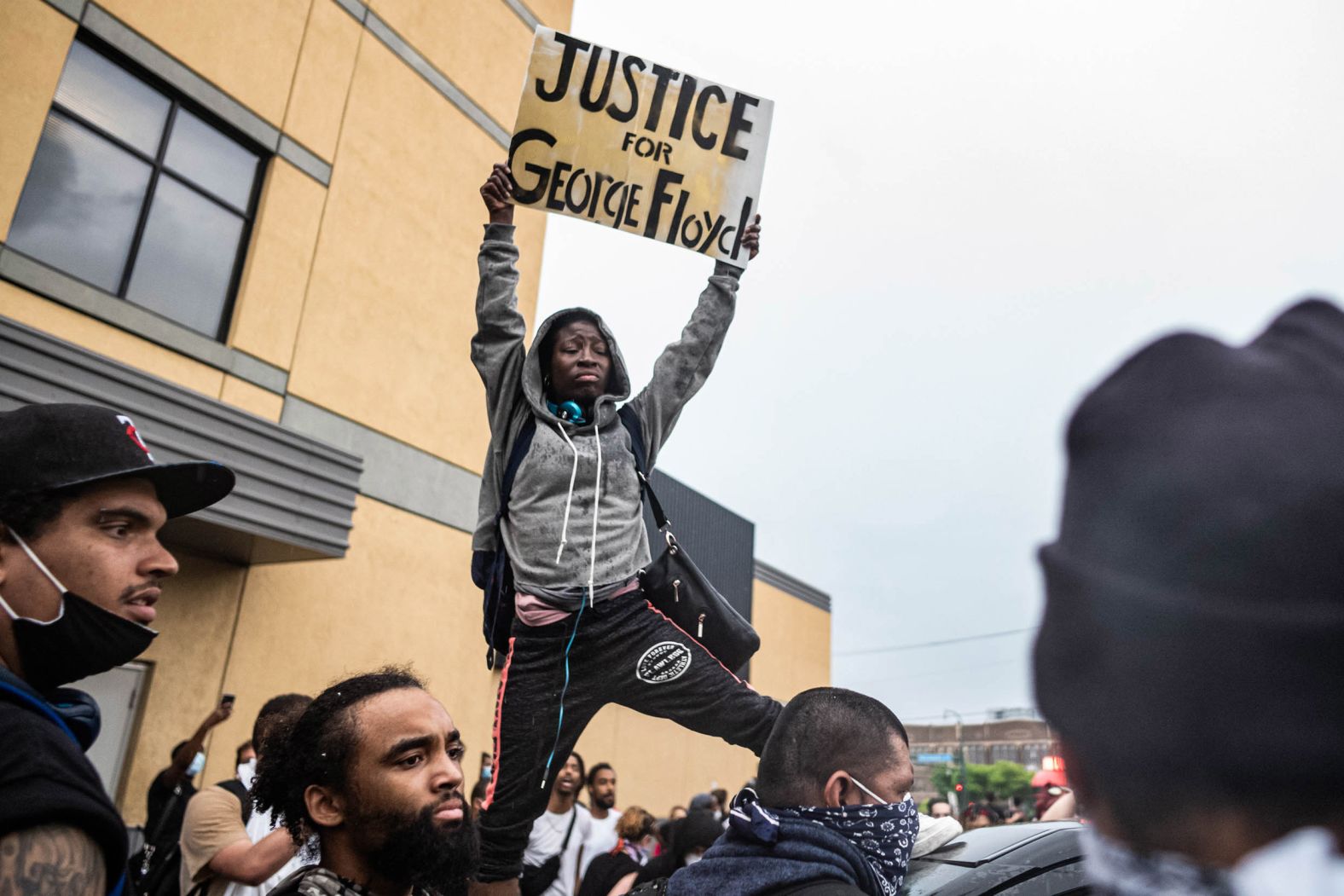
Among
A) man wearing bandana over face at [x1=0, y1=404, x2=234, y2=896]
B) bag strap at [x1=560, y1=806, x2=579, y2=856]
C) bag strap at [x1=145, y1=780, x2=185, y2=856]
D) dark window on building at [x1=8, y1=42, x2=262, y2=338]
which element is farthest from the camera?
dark window on building at [x1=8, y1=42, x2=262, y2=338]

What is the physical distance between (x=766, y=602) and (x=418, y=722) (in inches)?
740

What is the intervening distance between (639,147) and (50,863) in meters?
2.60

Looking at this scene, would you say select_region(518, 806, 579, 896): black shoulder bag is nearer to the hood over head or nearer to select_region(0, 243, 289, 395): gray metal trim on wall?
the hood over head

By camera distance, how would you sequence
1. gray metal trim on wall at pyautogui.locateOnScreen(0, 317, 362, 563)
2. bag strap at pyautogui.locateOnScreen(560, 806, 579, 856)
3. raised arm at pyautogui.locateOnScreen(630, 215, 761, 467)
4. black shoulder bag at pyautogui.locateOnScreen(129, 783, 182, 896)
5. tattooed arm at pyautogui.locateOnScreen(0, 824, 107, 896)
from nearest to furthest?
1. tattooed arm at pyautogui.locateOnScreen(0, 824, 107, 896)
2. raised arm at pyautogui.locateOnScreen(630, 215, 761, 467)
3. black shoulder bag at pyautogui.locateOnScreen(129, 783, 182, 896)
4. bag strap at pyautogui.locateOnScreen(560, 806, 579, 856)
5. gray metal trim on wall at pyautogui.locateOnScreen(0, 317, 362, 563)

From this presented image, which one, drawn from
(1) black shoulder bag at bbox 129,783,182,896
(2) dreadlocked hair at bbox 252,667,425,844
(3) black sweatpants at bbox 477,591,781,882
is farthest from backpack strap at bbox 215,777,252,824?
(3) black sweatpants at bbox 477,591,781,882

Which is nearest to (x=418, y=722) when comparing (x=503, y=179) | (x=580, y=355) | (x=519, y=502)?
(x=519, y=502)

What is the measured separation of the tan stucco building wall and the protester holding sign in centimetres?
564

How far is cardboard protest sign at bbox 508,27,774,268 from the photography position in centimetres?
324

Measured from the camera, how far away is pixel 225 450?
27.5 ft

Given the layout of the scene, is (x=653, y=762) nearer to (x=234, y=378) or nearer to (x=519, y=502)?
(x=234, y=378)

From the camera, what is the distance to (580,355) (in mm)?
3062

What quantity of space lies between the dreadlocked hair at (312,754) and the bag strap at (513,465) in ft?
1.93

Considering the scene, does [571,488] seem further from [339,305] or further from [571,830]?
[339,305]

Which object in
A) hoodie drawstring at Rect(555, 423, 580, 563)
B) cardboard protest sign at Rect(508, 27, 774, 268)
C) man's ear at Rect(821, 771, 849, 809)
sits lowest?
man's ear at Rect(821, 771, 849, 809)
